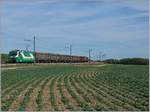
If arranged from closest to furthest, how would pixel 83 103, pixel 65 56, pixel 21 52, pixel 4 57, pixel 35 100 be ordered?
pixel 83 103 → pixel 35 100 → pixel 21 52 → pixel 4 57 → pixel 65 56

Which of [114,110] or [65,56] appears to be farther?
[65,56]

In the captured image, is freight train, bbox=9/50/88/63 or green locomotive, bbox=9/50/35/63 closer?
green locomotive, bbox=9/50/35/63

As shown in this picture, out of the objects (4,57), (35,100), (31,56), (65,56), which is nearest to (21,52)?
(31,56)

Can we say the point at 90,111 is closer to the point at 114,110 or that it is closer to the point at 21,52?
the point at 114,110

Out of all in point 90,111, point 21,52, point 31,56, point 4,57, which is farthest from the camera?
point 4,57

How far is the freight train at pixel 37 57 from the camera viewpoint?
68.0 meters

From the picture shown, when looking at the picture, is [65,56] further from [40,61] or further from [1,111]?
[1,111]

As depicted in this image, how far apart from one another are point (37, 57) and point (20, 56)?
10.4 m

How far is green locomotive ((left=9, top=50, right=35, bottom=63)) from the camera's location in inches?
2651

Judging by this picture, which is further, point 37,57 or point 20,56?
point 37,57

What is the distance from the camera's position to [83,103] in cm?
1422

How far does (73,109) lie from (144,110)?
2252 millimetres

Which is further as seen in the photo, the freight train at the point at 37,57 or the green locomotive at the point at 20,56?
the freight train at the point at 37,57

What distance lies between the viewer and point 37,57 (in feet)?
258
